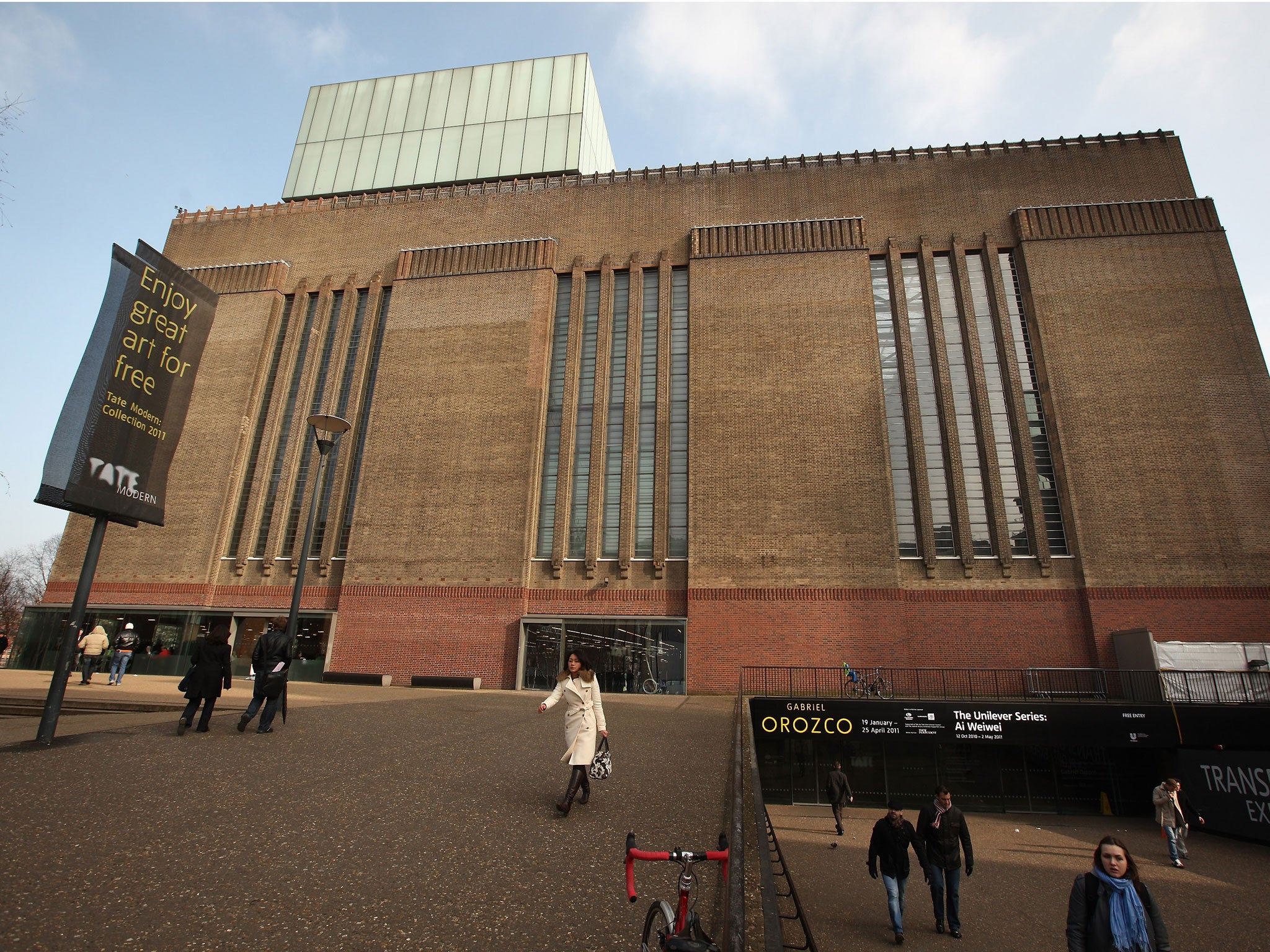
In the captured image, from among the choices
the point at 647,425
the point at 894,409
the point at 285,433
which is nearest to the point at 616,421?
the point at 647,425

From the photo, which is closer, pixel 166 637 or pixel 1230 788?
pixel 1230 788

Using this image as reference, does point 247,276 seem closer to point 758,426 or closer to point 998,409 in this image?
point 758,426

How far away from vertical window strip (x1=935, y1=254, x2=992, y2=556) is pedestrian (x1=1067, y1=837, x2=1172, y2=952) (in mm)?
19767

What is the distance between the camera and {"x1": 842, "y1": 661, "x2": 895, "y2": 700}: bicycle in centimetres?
1955

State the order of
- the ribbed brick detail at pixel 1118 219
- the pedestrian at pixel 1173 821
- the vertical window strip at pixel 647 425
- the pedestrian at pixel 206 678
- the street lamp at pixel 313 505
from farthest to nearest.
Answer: the ribbed brick detail at pixel 1118 219 → the vertical window strip at pixel 647 425 → the pedestrian at pixel 1173 821 → the street lamp at pixel 313 505 → the pedestrian at pixel 206 678

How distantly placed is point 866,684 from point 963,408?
1101 centimetres

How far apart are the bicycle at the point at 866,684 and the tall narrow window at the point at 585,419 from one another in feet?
32.1

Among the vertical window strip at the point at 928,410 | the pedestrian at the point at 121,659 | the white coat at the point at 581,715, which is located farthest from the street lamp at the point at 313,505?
the vertical window strip at the point at 928,410

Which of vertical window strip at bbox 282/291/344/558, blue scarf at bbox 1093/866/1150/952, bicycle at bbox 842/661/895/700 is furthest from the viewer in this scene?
vertical window strip at bbox 282/291/344/558

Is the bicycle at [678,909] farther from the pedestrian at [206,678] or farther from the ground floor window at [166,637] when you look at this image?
the ground floor window at [166,637]

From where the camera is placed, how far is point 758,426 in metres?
23.5

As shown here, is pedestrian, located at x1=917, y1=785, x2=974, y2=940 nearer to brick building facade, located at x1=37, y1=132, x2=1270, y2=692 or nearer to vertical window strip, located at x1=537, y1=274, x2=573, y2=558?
brick building facade, located at x1=37, y1=132, x2=1270, y2=692

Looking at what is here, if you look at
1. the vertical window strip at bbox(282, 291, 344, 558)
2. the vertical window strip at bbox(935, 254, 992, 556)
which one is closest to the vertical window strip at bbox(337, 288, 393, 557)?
the vertical window strip at bbox(282, 291, 344, 558)

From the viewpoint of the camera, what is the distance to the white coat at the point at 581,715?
5672mm
